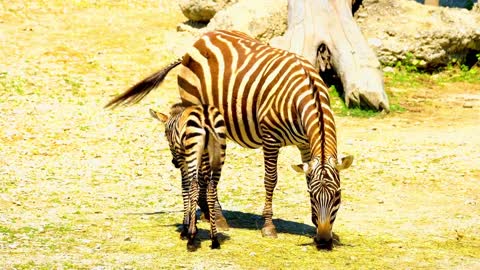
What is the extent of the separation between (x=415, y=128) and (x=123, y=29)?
25.7 ft

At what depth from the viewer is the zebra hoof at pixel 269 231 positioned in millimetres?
9656

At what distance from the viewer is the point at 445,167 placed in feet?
42.9

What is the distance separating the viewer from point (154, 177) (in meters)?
12.6

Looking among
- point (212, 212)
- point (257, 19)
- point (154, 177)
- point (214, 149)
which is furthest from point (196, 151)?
point (257, 19)

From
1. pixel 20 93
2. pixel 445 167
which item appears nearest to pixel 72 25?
pixel 20 93

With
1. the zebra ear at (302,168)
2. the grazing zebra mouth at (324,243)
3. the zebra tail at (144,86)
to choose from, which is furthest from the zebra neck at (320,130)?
the zebra tail at (144,86)

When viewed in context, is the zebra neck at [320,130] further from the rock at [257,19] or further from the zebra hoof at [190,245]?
the rock at [257,19]

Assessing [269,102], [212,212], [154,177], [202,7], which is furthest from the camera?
[202,7]

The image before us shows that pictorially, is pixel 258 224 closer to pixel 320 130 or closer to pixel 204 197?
pixel 204 197

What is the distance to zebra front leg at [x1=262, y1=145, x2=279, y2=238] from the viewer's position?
957 cm

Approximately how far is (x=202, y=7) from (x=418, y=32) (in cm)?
478

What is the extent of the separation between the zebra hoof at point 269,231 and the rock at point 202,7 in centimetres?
1094

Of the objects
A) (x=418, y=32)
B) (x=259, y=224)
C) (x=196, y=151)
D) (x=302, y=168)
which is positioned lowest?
(x=259, y=224)

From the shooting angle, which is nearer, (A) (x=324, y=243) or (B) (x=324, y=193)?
(B) (x=324, y=193)
